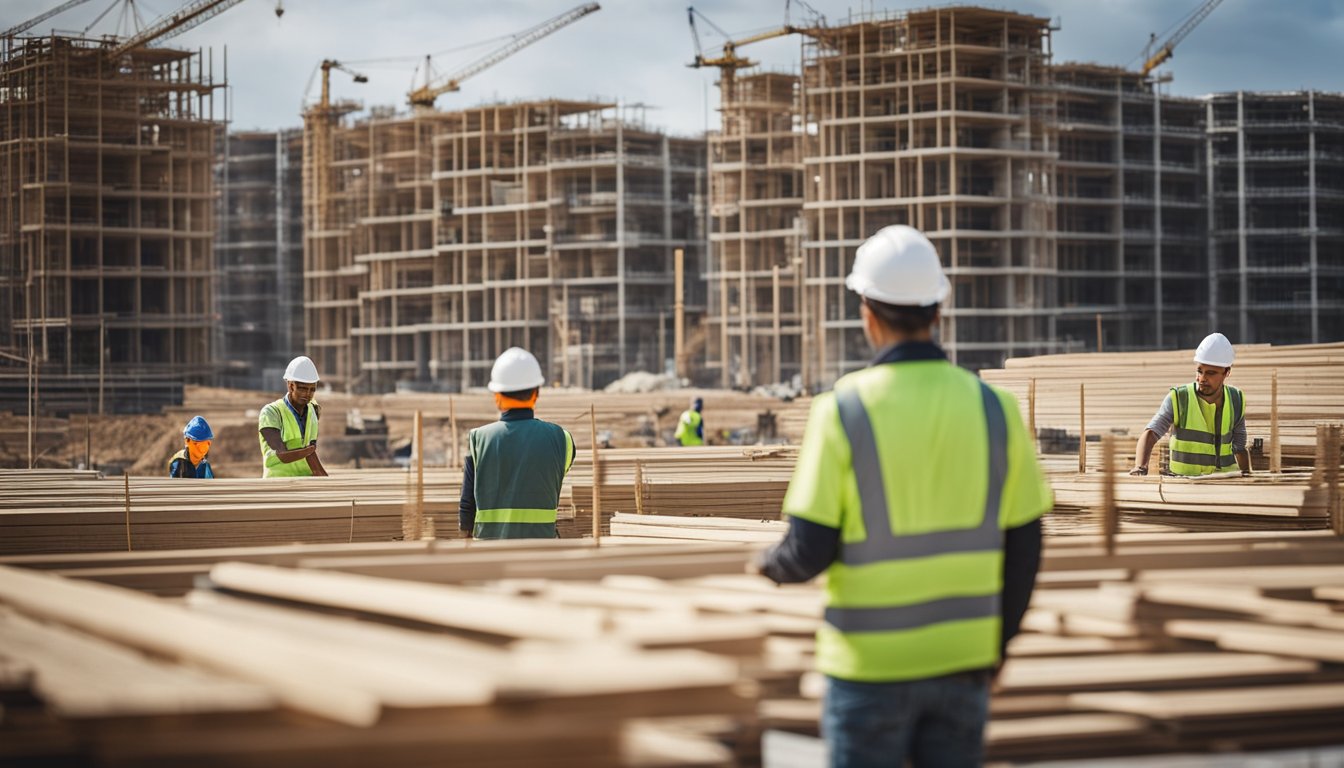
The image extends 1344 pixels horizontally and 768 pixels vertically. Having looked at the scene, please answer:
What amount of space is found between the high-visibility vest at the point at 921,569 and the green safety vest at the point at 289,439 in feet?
24.4

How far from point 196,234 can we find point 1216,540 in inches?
2031

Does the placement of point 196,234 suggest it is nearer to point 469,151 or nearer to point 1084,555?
point 469,151

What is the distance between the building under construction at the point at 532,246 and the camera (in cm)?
6738

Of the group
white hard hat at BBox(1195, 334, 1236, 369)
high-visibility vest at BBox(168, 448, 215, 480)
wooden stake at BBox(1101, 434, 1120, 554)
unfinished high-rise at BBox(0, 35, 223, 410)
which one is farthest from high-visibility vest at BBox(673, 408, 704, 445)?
unfinished high-rise at BBox(0, 35, 223, 410)

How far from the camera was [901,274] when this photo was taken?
3.86 m

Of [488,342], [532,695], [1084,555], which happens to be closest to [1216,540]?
[1084,555]

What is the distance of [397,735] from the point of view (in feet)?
9.04

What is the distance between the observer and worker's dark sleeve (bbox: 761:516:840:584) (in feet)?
11.9

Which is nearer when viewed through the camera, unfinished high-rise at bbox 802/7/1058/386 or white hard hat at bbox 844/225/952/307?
white hard hat at bbox 844/225/952/307

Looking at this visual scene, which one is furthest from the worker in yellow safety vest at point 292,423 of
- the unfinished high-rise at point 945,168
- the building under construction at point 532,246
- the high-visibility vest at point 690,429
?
the building under construction at point 532,246

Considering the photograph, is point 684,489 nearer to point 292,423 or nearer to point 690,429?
point 292,423

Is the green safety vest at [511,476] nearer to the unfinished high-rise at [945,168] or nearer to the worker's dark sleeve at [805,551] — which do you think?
the worker's dark sleeve at [805,551]

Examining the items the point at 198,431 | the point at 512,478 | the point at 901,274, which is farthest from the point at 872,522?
the point at 198,431

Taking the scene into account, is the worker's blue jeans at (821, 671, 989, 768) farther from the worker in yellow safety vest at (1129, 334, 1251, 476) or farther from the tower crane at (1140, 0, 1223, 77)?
the tower crane at (1140, 0, 1223, 77)
